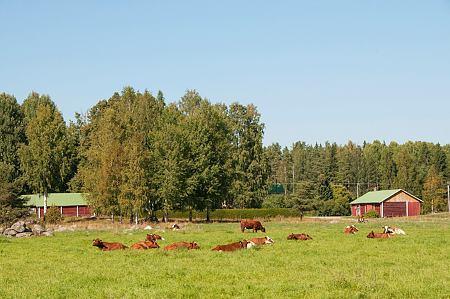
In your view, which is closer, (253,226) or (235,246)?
(235,246)

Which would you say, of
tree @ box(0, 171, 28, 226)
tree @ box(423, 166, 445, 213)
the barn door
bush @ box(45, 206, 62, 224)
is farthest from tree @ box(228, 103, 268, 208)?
tree @ box(0, 171, 28, 226)

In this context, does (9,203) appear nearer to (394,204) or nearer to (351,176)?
(394,204)

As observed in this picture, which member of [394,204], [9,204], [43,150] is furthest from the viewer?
[394,204]

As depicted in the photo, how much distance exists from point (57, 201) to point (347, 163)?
88272 mm

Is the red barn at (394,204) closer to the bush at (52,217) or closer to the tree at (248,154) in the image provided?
the tree at (248,154)

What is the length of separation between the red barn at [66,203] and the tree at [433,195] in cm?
6953

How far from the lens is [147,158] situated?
206 feet

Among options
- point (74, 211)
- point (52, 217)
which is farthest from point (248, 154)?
point (52, 217)

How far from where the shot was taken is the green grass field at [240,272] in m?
13.7

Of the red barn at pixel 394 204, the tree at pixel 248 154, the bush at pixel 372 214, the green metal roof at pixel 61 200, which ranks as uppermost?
the tree at pixel 248 154

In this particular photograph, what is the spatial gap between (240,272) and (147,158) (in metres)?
47.0

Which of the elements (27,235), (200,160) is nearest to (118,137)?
(200,160)

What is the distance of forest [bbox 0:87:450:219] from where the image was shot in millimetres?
61750

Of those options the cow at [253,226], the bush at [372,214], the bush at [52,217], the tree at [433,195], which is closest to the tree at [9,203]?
the bush at [52,217]
